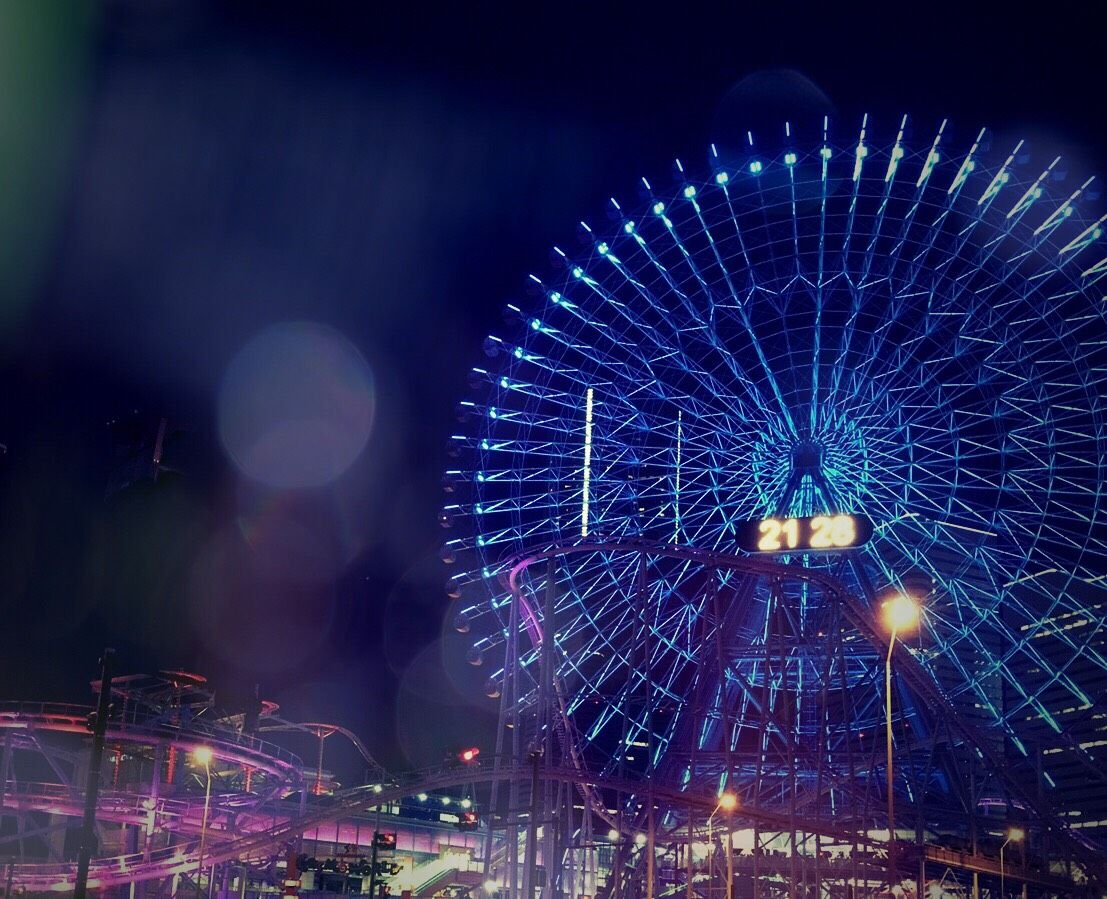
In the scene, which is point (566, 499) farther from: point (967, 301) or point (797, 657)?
point (967, 301)

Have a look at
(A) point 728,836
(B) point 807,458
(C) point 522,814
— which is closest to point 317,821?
(C) point 522,814

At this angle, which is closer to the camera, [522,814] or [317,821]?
[317,821]

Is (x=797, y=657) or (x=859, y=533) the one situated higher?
(x=859, y=533)

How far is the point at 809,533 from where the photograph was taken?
38312mm

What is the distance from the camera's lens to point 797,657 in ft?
147

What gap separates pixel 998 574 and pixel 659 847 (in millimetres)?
17716

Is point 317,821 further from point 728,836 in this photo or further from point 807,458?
point 807,458

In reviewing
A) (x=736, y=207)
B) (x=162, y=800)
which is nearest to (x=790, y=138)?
(x=736, y=207)

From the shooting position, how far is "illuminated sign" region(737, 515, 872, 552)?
124 ft

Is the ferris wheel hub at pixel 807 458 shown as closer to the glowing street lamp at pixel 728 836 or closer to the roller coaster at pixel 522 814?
the roller coaster at pixel 522 814

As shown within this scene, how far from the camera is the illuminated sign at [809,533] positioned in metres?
37.9

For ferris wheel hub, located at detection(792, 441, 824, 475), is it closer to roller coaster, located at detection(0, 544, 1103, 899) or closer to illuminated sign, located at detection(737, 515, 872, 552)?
illuminated sign, located at detection(737, 515, 872, 552)

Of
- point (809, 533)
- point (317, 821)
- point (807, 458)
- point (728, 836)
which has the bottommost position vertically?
point (317, 821)

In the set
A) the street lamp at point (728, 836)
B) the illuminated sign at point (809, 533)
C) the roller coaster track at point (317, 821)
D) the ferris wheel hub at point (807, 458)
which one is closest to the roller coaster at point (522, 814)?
the roller coaster track at point (317, 821)
